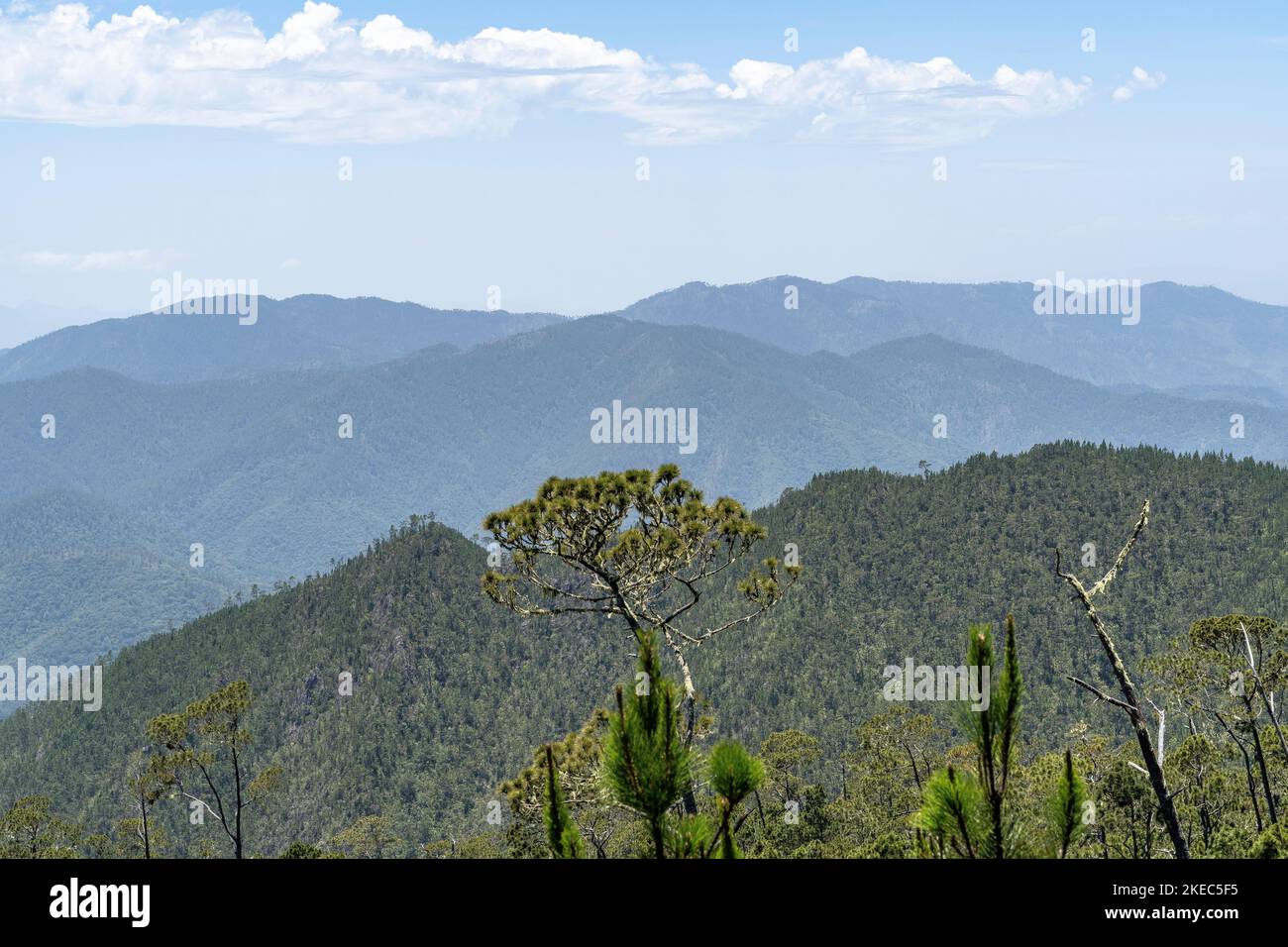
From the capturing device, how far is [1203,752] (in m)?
51.9

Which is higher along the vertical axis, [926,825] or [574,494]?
[574,494]

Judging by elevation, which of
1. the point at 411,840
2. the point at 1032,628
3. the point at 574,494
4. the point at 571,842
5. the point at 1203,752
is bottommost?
the point at 411,840

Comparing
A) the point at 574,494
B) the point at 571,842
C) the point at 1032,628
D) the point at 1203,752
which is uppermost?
the point at 574,494

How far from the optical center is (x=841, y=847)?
6066 centimetres

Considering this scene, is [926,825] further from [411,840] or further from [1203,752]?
[411,840]
